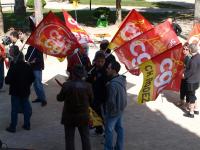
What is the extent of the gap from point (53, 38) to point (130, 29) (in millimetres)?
1549

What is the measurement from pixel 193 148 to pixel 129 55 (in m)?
2.05

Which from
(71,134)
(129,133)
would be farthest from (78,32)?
(71,134)

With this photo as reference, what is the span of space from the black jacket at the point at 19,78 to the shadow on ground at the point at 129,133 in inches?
34.8

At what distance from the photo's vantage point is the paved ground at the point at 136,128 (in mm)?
8195

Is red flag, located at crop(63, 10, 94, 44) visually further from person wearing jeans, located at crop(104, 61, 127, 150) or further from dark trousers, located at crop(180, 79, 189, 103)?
person wearing jeans, located at crop(104, 61, 127, 150)

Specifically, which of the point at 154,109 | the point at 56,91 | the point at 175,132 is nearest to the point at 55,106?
the point at 56,91

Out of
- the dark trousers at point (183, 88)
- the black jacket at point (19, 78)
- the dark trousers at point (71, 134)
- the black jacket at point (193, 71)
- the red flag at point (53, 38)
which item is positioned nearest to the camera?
the dark trousers at point (71, 134)

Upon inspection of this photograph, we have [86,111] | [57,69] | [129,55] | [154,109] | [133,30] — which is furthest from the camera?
[57,69]

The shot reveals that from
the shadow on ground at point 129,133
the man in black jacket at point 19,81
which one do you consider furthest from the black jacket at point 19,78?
the shadow on ground at point 129,133

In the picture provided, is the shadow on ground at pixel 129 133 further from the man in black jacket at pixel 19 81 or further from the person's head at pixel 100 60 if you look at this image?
the person's head at pixel 100 60

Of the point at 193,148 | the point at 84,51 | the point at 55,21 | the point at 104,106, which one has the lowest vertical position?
the point at 193,148

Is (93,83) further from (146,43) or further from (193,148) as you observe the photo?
(193,148)

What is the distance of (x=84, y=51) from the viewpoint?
9398 millimetres

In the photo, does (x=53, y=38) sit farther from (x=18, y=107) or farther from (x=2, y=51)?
(x=2, y=51)
